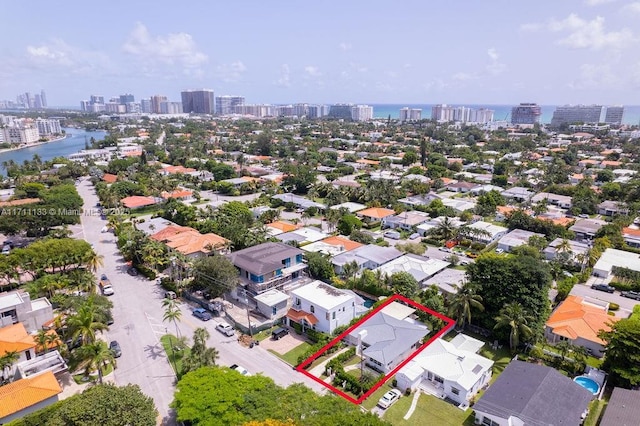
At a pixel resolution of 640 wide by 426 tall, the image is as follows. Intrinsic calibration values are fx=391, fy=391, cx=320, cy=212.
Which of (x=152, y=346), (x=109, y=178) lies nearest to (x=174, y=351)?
(x=152, y=346)

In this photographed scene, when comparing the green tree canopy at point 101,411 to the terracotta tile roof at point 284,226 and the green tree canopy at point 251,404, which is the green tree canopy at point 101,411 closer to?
the green tree canopy at point 251,404

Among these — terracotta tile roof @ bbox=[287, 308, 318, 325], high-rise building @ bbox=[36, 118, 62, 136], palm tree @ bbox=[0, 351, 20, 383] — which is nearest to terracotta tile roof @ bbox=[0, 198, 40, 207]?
palm tree @ bbox=[0, 351, 20, 383]

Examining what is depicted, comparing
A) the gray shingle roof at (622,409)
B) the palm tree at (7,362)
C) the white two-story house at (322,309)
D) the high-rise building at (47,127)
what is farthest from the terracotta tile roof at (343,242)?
the high-rise building at (47,127)

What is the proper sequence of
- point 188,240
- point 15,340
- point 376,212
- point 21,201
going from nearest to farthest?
1. point 15,340
2. point 188,240
3. point 376,212
4. point 21,201

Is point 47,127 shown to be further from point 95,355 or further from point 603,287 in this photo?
point 603,287

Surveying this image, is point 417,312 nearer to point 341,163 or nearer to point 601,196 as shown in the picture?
point 601,196

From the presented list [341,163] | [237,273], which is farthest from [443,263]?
[341,163]
